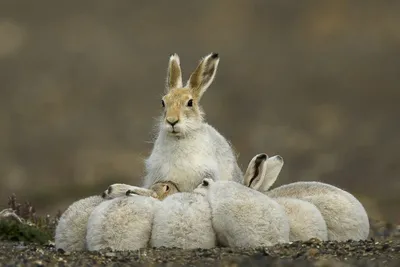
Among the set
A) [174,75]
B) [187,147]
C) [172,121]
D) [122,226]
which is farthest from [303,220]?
[174,75]

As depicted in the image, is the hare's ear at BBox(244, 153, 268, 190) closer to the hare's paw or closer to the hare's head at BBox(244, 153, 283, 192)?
the hare's head at BBox(244, 153, 283, 192)

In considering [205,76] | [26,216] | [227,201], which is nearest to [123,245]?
[227,201]

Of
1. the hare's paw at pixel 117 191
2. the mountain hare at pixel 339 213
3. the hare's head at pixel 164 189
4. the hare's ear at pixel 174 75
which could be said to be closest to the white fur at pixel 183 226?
the hare's paw at pixel 117 191

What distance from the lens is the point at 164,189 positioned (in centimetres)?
1330

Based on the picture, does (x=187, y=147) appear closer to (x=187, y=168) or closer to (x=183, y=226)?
(x=187, y=168)

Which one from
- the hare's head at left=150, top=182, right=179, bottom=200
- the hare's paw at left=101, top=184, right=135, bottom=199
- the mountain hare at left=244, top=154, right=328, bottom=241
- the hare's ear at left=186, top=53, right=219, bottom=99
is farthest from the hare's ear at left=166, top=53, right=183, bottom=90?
the mountain hare at left=244, top=154, right=328, bottom=241

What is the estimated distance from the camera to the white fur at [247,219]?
12.1 m

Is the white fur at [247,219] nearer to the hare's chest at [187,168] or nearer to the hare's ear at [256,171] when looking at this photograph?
the hare's chest at [187,168]

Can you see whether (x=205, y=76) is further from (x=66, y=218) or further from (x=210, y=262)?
(x=210, y=262)

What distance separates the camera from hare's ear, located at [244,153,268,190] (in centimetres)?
1397

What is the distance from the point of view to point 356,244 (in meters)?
12.4

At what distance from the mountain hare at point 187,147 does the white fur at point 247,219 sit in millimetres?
1354

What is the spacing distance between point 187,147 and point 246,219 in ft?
6.47

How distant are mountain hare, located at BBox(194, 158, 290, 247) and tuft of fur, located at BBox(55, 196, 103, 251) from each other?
1.39 metres
